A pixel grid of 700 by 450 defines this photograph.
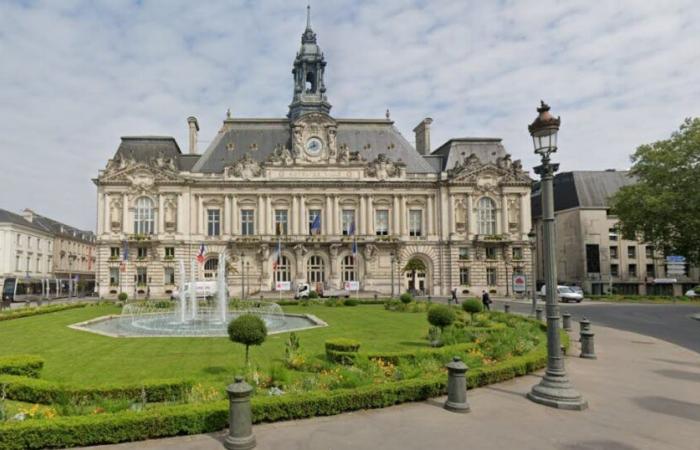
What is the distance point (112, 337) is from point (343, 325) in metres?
10.6

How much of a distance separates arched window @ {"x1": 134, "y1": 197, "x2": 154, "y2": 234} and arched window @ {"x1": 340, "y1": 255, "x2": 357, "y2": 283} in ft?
76.9

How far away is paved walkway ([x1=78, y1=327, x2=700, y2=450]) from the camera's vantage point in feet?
24.6

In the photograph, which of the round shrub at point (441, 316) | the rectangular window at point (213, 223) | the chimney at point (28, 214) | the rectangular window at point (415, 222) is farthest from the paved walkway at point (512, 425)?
the chimney at point (28, 214)

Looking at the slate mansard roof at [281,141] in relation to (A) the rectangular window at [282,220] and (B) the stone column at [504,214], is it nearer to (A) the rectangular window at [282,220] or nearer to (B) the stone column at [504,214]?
(A) the rectangular window at [282,220]

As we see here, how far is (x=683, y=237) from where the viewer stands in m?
40.3

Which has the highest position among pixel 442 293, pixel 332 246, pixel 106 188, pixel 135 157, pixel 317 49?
pixel 317 49

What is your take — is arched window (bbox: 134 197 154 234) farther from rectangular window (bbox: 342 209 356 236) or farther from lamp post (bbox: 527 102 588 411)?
lamp post (bbox: 527 102 588 411)

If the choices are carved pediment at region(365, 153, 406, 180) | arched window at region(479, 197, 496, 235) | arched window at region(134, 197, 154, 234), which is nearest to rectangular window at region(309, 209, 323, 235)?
carved pediment at region(365, 153, 406, 180)

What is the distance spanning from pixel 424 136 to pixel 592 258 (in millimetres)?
28943

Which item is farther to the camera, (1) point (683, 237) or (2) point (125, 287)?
(2) point (125, 287)

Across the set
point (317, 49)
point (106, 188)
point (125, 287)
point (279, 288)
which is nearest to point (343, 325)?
point (279, 288)

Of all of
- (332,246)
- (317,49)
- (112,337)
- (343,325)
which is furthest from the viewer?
(317,49)

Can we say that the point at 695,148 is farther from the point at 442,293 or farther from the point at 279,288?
the point at 279,288

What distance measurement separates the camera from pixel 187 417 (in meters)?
7.95
